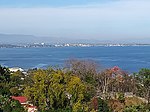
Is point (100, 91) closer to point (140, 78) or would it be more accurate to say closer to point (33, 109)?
point (140, 78)

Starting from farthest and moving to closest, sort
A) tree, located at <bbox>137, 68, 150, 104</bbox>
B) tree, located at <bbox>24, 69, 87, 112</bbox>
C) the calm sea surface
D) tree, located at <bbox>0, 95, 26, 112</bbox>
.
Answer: the calm sea surface, tree, located at <bbox>137, 68, 150, 104</bbox>, tree, located at <bbox>24, 69, 87, 112</bbox>, tree, located at <bbox>0, 95, 26, 112</bbox>

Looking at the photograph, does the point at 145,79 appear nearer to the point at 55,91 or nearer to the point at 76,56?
the point at 55,91

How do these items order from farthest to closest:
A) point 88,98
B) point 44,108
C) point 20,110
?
point 88,98, point 44,108, point 20,110

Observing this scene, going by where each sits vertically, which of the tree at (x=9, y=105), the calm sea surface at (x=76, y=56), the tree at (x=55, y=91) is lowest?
the calm sea surface at (x=76, y=56)

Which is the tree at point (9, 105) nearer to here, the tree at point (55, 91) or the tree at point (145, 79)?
the tree at point (55, 91)

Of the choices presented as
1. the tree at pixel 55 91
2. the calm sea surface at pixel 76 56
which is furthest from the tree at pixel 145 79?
the calm sea surface at pixel 76 56

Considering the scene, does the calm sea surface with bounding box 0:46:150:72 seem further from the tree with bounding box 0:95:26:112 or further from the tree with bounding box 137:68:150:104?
the tree with bounding box 0:95:26:112

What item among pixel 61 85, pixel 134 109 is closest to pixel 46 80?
pixel 61 85

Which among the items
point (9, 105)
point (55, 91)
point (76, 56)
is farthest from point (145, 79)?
point (76, 56)

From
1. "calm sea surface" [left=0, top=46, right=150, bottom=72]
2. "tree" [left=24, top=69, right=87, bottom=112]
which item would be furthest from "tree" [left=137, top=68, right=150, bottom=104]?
"calm sea surface" [left=0, top=46, right=150, bottom=72]

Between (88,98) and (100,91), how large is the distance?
28.4ft

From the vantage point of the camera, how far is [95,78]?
31.5 meters

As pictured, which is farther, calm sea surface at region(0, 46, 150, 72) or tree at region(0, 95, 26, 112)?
calm sea surface at region(0, 46, 150, 72)

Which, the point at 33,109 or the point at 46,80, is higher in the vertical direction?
the point at 46,80
